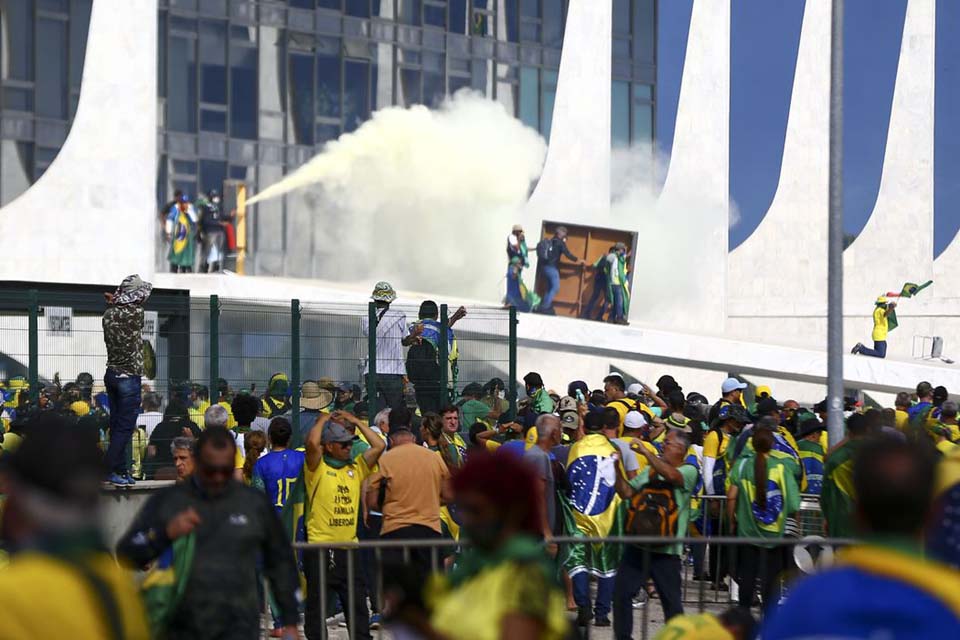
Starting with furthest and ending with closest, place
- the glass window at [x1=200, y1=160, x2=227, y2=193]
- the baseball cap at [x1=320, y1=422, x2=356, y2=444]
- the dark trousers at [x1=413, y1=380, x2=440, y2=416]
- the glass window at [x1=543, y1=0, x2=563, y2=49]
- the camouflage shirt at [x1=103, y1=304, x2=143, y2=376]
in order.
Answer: the glass window at [x1=543, y1=0, x2=563, y2=49] → the glass window at [x1=200, y1=160, x2=227, y2=193] → the dark trousers at [x1=413, y1=380, x2=440, y2=416] → the camouflage shirt at [x1=103, y1=304, x2=143, y2=376] → the baseball cap at [x1=320, y1=422, x2=356, y2=444]

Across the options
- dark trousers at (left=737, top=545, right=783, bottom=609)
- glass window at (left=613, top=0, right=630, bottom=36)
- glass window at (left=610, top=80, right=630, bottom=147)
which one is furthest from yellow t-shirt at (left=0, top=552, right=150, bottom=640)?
glass window at (left=613, top=0, right=630, bottom=36)

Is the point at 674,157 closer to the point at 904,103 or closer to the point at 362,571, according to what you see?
the point at 904,103

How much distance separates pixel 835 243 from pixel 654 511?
14.3ft

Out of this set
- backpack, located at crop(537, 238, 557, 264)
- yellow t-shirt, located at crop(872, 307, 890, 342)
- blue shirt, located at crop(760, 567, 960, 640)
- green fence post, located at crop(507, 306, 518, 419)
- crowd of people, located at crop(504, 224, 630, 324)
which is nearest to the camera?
blue shirt, located at crop(760, 567, 960, 640)

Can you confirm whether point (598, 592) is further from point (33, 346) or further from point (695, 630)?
point (695, 630)

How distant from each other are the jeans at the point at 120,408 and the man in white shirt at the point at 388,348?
3.62 m

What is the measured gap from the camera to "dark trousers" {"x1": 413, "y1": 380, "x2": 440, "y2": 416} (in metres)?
15.9

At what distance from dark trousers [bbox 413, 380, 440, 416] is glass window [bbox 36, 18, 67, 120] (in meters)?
18.2

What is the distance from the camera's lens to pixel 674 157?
43.1 m

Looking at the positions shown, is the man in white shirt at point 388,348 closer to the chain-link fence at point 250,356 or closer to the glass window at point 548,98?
the chain-link fence at point 250,356

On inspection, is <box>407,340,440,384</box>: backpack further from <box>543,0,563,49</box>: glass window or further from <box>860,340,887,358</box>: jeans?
<box>543,0,563,49</box>: glass window

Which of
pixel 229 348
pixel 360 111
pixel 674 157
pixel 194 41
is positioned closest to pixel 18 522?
pixel 229 348

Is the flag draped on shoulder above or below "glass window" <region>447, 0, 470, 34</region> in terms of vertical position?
below

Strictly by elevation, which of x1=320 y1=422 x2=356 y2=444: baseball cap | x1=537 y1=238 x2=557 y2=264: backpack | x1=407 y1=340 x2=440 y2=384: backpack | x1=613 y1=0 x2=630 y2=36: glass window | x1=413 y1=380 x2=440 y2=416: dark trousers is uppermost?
x1=613 y1=0 x2=630 y2=36: glass window
